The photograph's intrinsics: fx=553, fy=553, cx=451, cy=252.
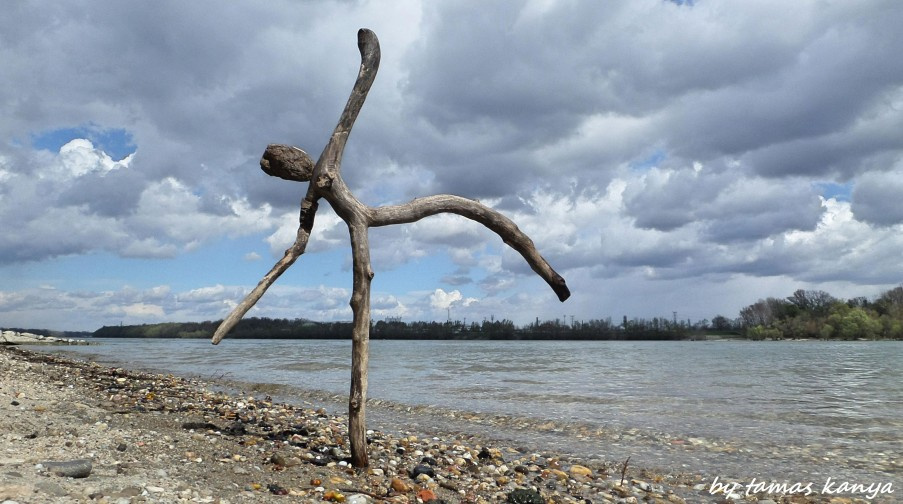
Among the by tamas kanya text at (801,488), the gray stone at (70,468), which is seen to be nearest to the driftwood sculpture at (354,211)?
the gray stone at (70,468)

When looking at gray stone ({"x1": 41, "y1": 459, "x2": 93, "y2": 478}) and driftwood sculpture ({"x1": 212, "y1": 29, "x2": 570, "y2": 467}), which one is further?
driftwood sculpture ({"x1": 212, "y1": 29, "x2": 570, "y2": 467})

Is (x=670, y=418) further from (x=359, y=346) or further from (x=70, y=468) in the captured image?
(x=70, y=468)

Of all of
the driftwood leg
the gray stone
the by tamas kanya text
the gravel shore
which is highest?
the driftwood leg

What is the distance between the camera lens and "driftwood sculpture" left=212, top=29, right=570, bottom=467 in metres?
6.52

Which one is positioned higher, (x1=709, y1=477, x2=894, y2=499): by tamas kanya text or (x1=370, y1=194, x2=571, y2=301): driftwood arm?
(x1=370, y1=194, x2=571, y2=301): driftwood arm

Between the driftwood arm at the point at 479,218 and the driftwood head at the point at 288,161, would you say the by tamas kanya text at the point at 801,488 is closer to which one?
the driftwood arm at the point at 479,218

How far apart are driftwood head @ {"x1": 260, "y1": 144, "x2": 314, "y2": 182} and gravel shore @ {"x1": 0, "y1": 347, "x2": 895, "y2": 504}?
11.4ft

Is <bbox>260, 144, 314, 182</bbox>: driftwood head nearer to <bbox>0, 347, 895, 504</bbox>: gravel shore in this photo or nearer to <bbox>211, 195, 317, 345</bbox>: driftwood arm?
<bbox>211, 195, 317, 345</bbox>: driftwood arm

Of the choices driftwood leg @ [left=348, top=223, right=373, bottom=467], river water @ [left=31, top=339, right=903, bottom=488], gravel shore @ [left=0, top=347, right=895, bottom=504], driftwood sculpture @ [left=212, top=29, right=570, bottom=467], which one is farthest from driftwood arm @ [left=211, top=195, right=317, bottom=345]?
river water @ [left=31, top=339, right=903, bottom=488]

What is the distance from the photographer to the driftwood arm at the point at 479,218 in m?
7.07

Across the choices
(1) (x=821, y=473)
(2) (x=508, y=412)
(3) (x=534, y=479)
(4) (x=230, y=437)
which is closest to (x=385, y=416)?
(2) (x=508, y=412)

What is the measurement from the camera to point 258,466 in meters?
6.20

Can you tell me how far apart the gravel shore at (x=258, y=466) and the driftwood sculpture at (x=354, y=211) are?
922 millimetres

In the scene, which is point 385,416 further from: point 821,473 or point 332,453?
point 821,473
